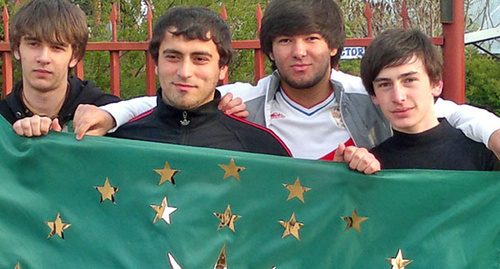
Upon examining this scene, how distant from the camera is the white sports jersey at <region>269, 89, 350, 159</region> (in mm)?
3412

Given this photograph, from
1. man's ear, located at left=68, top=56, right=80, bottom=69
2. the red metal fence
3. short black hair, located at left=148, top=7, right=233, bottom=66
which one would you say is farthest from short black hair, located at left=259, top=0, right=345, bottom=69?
the red metal fence

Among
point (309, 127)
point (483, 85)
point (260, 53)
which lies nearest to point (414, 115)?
point (309, 127)

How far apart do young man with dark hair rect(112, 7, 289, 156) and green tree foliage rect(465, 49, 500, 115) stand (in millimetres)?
7653

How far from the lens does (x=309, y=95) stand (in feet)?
11.7

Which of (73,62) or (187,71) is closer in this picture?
(187,71)

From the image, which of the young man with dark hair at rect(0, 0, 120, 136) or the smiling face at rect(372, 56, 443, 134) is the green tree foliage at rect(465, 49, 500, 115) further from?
the young man with dark hair at rect(0, 0, 120, 136)

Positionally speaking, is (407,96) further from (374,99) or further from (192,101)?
(192,101)

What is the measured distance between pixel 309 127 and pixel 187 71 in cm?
76

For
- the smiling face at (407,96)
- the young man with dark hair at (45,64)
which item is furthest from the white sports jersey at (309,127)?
the young man with dark hair at (45,64)

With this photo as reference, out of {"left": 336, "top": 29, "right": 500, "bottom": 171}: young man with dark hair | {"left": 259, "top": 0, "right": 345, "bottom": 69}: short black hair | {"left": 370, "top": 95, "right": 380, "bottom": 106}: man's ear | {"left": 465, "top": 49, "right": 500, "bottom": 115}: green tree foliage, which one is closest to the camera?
{"left": 336, "top": 29, "right": 500, "bottom": 171}: young man with dark hair

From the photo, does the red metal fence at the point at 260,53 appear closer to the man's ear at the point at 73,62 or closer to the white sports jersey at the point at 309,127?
the man's ear at the point at 73,62

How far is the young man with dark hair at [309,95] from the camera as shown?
343 cm

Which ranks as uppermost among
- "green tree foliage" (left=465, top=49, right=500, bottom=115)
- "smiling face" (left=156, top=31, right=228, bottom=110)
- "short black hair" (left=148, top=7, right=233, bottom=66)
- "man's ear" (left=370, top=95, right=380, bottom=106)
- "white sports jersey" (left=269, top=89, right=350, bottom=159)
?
"short black hair" (left=148, top=7, right=233, bottom=66)

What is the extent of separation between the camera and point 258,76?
17.3 ft
